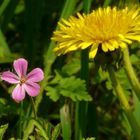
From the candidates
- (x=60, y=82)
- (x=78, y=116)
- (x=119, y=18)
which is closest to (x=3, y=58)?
(x=60, y=82)

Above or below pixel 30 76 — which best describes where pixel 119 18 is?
above

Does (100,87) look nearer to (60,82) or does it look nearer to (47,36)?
(47,36)

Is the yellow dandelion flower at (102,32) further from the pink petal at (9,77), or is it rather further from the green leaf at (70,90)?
the green leaf at (70,90)

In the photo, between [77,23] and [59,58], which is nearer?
[77,23]

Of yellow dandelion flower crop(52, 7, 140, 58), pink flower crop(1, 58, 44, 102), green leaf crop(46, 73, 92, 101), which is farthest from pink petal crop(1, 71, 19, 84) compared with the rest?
green leaf crop(46, 73, 92, 101)

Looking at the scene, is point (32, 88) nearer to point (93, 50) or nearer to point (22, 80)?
point (22, 80)

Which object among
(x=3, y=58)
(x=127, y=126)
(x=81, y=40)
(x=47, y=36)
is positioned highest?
(x=47, y=36)

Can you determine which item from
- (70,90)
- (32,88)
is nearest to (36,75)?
(32,88)
